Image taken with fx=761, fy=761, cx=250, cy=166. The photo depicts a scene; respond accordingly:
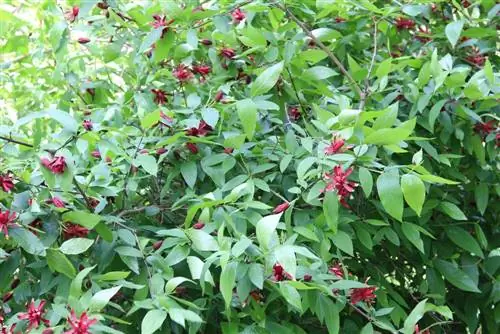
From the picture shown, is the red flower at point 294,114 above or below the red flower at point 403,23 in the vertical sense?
below

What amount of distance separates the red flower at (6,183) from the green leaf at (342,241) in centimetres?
58

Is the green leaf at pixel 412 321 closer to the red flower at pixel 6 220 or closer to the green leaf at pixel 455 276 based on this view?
the green leaf at pixel 455 276

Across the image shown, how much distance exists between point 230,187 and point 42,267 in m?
0.38

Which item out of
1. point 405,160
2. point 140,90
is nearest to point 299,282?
point 405,160

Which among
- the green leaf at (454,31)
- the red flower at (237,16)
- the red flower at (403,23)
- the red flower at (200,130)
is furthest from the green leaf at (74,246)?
the red flower at (403,23)

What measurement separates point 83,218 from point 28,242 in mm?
101

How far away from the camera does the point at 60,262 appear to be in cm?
128

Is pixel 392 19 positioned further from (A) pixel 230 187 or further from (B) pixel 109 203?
(B) pixel 109 203

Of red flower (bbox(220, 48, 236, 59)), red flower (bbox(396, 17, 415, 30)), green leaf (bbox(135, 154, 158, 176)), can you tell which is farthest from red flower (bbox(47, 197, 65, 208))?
red flower (bbox(396, 17, 415, 30))

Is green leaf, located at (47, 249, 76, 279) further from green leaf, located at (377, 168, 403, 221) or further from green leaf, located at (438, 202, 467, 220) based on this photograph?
green leaf, located at (438, 202, 467, 220)

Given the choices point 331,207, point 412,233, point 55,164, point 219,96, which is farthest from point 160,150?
point 412,233

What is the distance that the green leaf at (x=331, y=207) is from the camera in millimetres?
1283

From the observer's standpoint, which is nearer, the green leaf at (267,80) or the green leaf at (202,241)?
the green leaf at (202,241)

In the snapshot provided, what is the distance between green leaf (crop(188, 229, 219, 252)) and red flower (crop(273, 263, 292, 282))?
10cm
